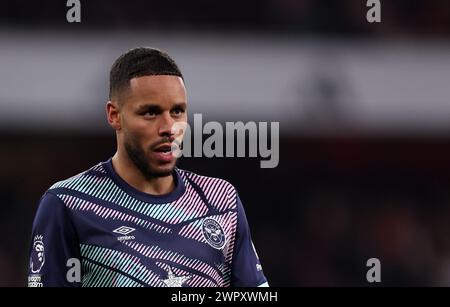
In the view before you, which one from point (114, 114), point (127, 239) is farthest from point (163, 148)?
point (127, 239)

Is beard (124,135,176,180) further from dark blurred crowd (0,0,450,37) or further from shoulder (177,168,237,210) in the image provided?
dark blurred crowd (0,0,450,37)

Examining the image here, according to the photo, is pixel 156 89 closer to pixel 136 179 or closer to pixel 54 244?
pixel 136 179

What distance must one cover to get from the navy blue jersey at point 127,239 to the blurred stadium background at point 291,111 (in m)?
4.63

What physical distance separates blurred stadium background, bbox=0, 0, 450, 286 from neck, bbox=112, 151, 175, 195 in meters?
4.61

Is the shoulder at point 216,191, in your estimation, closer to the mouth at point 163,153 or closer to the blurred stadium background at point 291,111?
the mouth at point 163,153

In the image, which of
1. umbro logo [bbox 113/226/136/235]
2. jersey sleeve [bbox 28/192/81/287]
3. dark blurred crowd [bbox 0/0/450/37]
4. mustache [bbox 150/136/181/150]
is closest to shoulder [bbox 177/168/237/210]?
mustache [bbox 150/136/181/150]

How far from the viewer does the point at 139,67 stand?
312cm

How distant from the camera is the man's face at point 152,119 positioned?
3086mm

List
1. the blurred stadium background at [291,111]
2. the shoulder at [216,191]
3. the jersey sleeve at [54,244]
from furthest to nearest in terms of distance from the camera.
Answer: the blurred stadium background at [291,111] < the shoulder at [216,191] < the jersey sleeve at [54,244]

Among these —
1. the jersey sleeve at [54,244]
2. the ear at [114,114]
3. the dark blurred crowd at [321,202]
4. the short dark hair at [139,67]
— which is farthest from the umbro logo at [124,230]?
the dark blurred crowd at [321,202]
